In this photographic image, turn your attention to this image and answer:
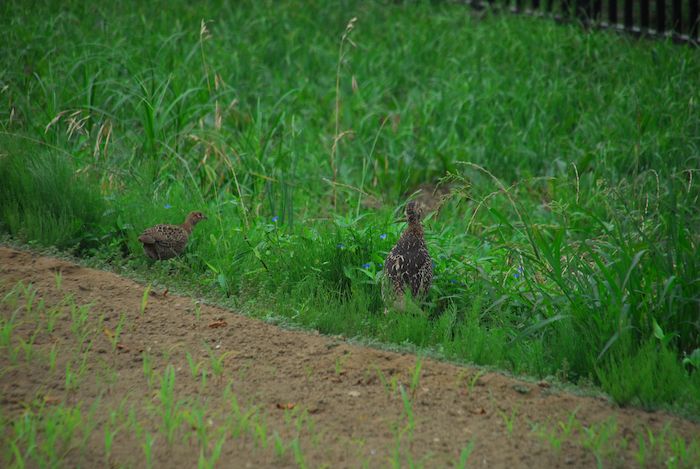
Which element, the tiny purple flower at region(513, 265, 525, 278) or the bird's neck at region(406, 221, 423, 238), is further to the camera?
the tiny purple flower at region(513, 265, 525, 278)

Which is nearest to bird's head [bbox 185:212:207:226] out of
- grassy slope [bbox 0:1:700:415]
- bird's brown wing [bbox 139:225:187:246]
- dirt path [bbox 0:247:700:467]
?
grassy slope [bbox 0:1:700:415]

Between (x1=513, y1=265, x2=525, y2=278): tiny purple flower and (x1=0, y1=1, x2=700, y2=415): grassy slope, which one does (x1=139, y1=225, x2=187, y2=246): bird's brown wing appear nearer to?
(x1=0, y1=1, x2=700, y2=415): grassy slope

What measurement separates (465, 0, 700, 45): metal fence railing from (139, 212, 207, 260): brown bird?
6.56 meters

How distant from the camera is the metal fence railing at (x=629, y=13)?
10375 mm

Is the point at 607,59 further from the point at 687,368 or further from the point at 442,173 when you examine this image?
the point at 687,368

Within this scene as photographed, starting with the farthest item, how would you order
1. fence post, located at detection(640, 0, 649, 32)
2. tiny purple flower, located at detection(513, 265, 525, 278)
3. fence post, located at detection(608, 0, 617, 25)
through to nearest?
fence post, located at detection(608, 0, 617, 25), fence post, located at detection(640, 0, 649, 32), tiny purple flower, located at detection(513, 265, 525, 278)

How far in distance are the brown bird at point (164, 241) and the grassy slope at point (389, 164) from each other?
13 cm

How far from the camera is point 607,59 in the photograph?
9500 mm

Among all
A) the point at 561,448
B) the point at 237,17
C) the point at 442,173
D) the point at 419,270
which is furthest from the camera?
the point at 237,17

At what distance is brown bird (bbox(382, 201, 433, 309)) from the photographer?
4883 mm

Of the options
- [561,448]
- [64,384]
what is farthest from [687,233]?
[64,384]

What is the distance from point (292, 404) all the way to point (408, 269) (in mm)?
1305

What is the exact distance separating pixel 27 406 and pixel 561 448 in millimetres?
2233

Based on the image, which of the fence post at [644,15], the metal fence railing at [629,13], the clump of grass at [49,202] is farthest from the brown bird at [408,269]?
the fence post at [644,15]
